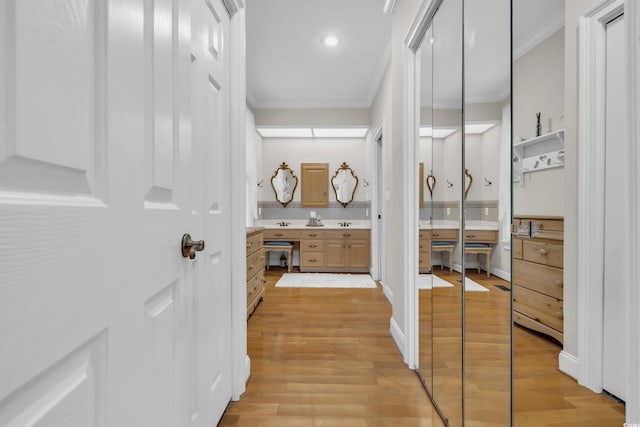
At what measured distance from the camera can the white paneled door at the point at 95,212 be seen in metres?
0.38

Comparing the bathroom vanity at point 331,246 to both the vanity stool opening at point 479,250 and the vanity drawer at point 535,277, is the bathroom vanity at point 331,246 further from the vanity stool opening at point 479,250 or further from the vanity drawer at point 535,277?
the vanity drawer at point 535,277

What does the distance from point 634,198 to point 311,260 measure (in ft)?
14.8

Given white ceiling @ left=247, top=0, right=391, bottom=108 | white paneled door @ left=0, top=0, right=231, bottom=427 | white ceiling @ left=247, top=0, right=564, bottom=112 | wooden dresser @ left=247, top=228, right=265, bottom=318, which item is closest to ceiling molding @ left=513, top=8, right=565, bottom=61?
white ceiling @ left=247, top=0, right=564, bottom=112

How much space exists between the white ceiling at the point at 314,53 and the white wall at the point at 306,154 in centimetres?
78

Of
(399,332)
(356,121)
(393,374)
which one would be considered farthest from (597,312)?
(356,121)

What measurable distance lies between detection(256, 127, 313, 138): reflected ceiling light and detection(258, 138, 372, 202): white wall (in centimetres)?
8

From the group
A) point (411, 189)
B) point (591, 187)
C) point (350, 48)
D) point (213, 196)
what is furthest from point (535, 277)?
point (350, 48)

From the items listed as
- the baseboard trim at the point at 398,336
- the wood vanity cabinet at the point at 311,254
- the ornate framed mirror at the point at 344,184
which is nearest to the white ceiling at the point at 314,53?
the ornate framed mirror at the point at 344,184

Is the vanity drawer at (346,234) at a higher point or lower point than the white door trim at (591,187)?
lower

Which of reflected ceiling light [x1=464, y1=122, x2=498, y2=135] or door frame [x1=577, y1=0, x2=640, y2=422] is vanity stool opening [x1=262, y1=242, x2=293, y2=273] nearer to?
reflected ceiling light [x1=464, y1=122, x2=498, y2=135]

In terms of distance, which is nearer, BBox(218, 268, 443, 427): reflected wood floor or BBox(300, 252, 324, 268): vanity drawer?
BBox(218, 268, 443, 427): reflected wood floor

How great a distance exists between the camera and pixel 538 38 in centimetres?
96

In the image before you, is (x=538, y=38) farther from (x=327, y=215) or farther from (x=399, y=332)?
(x=327, y=215)

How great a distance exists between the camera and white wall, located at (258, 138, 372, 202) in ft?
18.0
